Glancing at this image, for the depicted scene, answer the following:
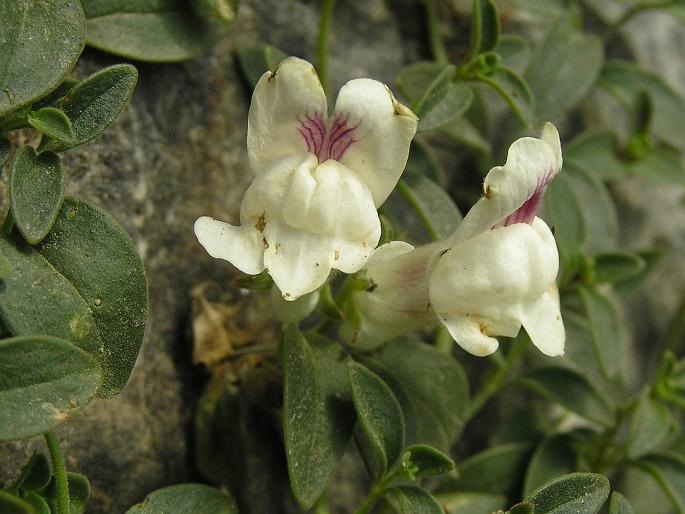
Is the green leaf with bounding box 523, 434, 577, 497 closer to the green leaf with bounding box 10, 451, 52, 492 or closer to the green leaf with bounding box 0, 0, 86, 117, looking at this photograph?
the green leaf with bounding box 10, 451, 52, 492

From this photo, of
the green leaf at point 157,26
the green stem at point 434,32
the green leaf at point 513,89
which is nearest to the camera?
the green leaf at point 157,26

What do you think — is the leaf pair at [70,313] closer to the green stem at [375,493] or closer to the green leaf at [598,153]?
the green stem at [375,493]

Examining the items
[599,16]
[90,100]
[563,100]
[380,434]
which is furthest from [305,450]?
[599,16]

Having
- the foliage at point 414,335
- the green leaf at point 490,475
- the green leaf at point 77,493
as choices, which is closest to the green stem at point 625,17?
the foliage at point 414,335

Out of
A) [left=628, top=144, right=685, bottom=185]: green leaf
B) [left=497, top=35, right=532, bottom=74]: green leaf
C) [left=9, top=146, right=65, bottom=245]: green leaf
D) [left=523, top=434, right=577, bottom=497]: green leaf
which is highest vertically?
[left=9, top=146, right=65, bottom=245]: green leaf

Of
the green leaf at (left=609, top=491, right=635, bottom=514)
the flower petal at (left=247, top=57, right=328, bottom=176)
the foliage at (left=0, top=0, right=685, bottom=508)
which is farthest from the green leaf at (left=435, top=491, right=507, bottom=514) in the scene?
the flower petal at (left=247, top=57, right=328, bottom=176)
